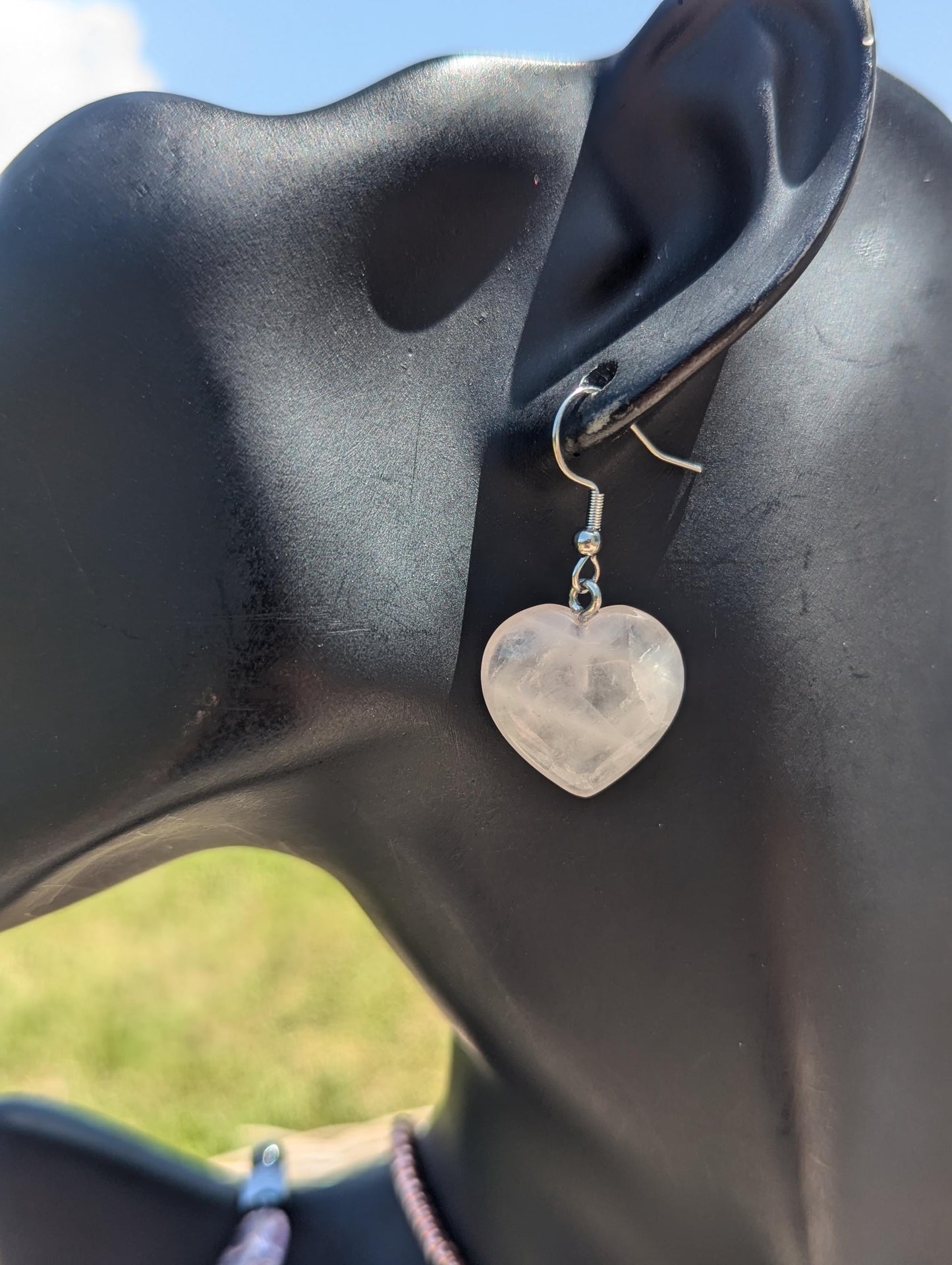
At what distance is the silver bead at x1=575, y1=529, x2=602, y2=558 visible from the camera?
53 cm

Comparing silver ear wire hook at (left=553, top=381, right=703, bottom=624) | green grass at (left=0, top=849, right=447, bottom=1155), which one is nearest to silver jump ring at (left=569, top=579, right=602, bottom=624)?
silver ear wire hook at (left=553, top=381, right=703, bottom=624)

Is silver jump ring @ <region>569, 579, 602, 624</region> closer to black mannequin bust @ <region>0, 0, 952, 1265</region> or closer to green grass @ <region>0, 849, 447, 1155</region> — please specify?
black mannequin bust @ <region>0, 0, 952, 1265</region>

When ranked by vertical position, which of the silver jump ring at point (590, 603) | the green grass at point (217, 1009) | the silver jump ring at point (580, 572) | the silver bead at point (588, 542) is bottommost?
the green grass at point (217, 1009)

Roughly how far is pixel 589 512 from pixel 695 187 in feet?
0.52

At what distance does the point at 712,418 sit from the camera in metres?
0.53

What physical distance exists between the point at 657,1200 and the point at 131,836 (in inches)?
14.6

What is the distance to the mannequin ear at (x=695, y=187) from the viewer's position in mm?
454

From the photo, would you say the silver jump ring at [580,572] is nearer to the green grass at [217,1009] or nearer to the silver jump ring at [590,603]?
the silver jump ring at [590,603]

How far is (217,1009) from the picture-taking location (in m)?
2.31

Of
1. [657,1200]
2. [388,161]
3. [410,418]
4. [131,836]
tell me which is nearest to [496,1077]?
[657,1200]

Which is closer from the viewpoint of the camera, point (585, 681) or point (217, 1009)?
point (585, 681)

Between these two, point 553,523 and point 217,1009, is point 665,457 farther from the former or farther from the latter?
point 217,1009

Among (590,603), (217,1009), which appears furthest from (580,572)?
(217,1009)

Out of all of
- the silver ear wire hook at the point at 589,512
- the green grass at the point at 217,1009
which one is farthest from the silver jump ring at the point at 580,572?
the green grass at the point at 217,1009
